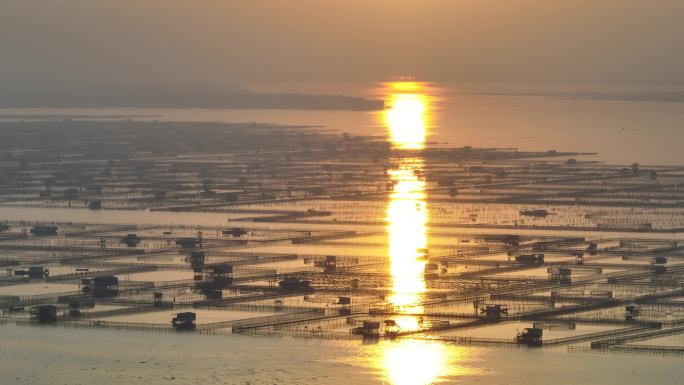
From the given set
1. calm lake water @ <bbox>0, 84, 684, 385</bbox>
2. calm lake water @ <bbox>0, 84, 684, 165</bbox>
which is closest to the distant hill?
calm lake water @ <bbox>0, 84, 684, 165</bbox>

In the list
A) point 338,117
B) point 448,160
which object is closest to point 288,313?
point 448,160

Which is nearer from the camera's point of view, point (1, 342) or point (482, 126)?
point (1, 342)

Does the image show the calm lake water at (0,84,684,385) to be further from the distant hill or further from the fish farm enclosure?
the distant hill

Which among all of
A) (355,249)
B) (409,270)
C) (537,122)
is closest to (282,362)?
(409,270)

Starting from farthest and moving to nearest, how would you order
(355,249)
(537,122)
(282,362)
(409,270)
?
(537,122), (355,249), (409,270), (282,362)

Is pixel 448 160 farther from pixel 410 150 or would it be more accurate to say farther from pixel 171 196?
pixel 171 196

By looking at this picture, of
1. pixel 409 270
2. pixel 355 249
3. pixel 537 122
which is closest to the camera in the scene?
pixel 409 270

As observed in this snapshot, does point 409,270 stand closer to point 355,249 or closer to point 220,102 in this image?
point 355,249
